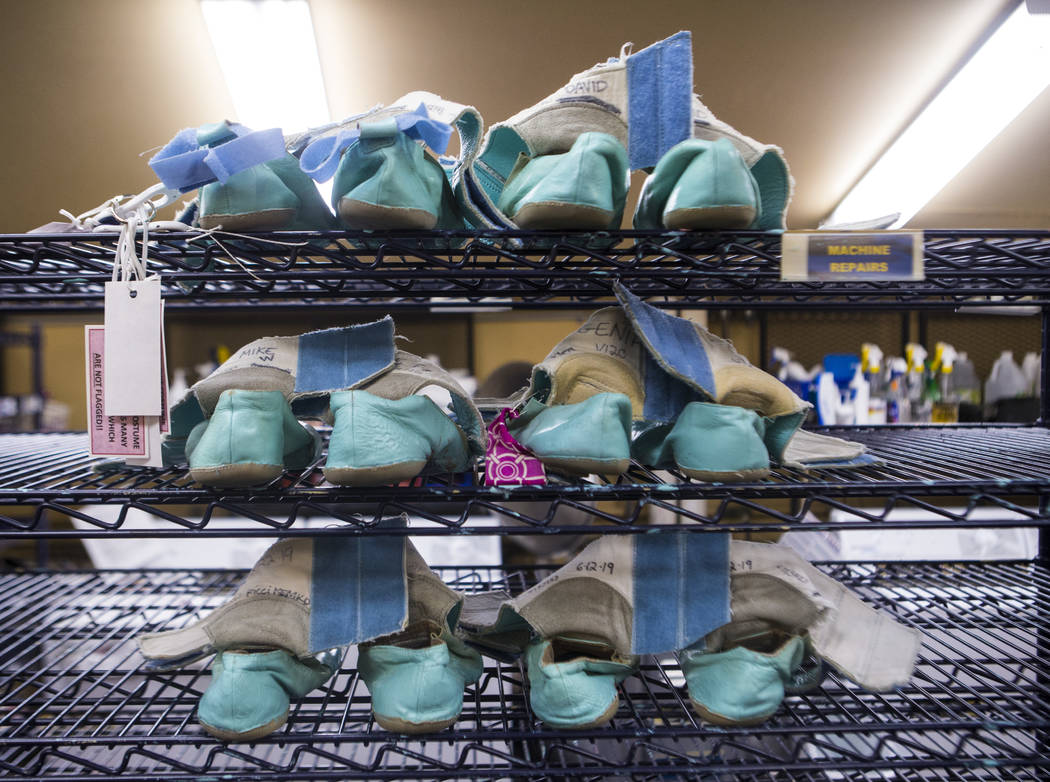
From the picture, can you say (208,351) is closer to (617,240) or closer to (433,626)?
(433,626)

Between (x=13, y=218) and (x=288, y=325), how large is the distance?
714 millimetres

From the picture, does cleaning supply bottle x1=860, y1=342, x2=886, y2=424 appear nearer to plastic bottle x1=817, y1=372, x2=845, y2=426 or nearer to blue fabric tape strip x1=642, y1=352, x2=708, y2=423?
plastic bottle x1=817, y1=372, x2=845, y2=426

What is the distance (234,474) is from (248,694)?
23 cm

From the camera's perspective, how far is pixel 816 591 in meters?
0.66

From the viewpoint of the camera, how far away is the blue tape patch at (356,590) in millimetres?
626

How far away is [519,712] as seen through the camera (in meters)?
0.71

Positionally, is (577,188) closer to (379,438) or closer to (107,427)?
(379,438)

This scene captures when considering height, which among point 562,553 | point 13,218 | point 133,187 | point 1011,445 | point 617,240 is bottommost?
point 562,553

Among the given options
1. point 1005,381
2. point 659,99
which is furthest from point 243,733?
point 1005,381

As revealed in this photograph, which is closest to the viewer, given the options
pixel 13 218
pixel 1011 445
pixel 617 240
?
pixel 617 240

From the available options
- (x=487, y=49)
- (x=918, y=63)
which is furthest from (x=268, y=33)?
(x=918, y=63)

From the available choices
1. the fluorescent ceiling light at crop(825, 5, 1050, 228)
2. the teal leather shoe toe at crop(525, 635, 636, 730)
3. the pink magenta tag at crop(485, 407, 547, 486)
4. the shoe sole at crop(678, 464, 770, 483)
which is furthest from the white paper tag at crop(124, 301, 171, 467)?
the fluorescent ceiling light at crop(825, 5, 1050, 228)

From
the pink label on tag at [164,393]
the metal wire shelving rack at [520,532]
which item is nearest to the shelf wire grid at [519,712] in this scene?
the metal wire shelving rack at [520,532]

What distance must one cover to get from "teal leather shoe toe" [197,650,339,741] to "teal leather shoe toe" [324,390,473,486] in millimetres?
231
